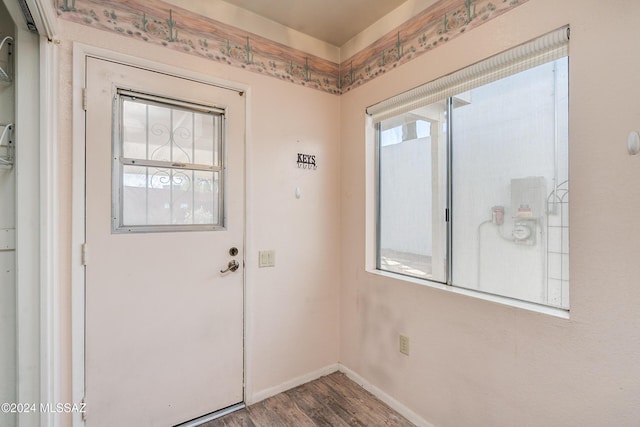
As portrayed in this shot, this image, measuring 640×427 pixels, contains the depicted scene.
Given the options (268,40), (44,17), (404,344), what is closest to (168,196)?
(44,17)

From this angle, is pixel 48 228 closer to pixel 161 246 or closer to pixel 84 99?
pixel 161 246

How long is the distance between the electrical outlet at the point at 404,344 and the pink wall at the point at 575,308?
5 centimetres

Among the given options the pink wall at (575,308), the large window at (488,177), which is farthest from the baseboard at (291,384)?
the large window at (488,177)

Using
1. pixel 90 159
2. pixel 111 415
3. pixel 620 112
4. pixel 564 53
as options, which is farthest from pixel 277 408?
pixel 564 53

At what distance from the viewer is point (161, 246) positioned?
69.9 inches

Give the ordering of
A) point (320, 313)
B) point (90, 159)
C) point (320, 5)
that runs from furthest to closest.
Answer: point (320, 313)
point (320, 5)
point (90, 159)

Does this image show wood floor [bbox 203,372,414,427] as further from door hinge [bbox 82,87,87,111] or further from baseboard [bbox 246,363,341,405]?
door hinge [bbox 82,87,87,111]

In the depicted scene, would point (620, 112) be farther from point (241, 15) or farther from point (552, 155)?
point (241, 15)

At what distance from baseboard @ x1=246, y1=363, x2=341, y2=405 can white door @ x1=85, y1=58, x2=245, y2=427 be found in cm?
11

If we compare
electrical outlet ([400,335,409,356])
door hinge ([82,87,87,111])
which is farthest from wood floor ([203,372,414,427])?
door hinge ([82,87,87,111])

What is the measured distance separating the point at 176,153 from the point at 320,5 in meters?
1.32

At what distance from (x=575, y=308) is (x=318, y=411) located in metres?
1.58

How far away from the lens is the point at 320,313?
2.44 m

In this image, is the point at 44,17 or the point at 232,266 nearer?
the point at 44,17
